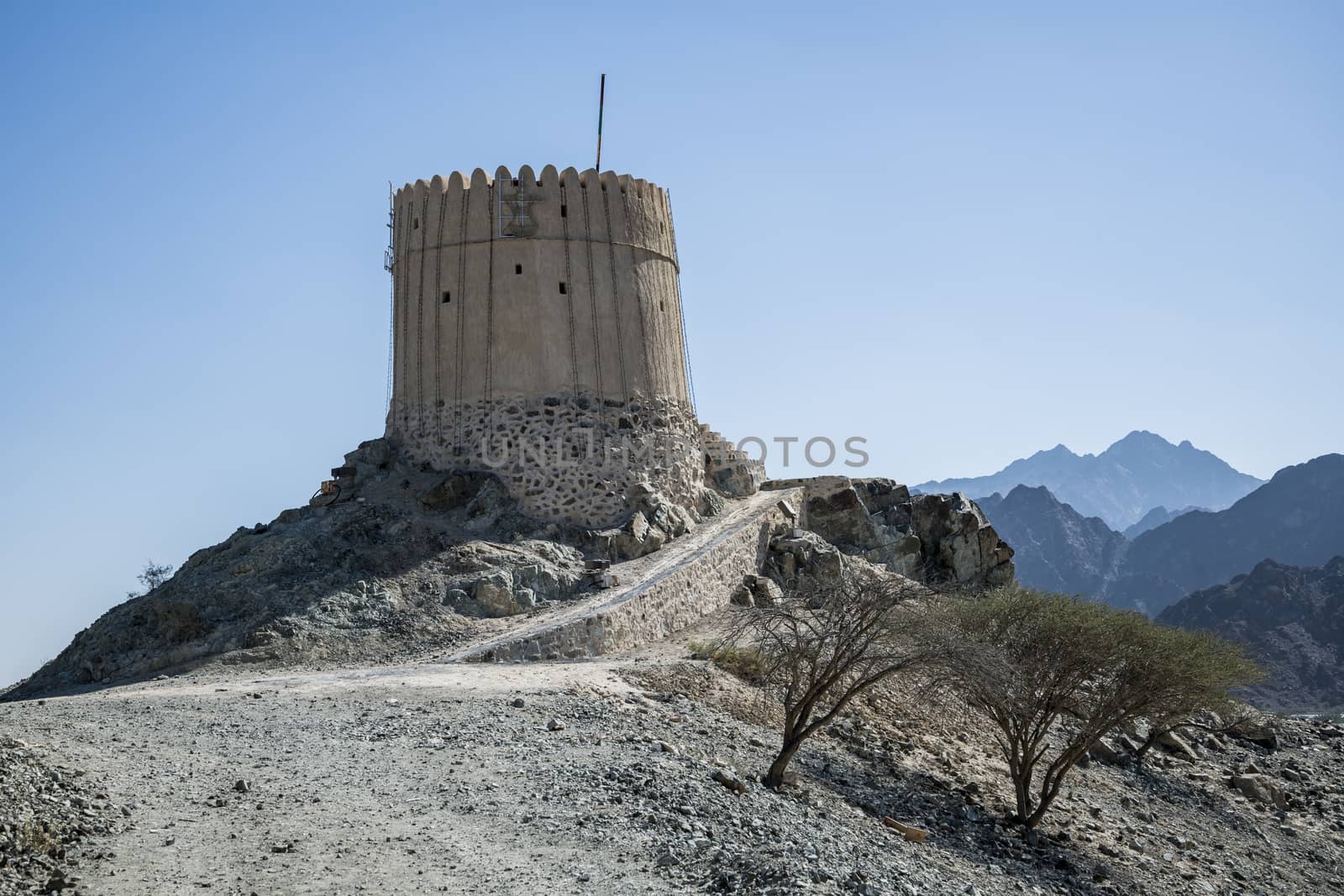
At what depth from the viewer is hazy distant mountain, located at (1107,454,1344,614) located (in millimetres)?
101188

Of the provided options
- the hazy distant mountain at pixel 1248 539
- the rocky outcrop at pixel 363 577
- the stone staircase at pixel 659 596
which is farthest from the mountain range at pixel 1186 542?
the rocky outcrop at pixel 363 577

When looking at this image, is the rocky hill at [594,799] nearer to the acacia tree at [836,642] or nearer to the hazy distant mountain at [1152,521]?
the acacia tree at [836,642]

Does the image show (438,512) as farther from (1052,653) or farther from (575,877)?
(575,877)

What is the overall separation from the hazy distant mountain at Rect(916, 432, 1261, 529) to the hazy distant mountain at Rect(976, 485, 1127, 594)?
55.4 m

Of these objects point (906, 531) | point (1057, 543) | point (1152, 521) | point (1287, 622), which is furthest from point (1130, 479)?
point (906, 531)

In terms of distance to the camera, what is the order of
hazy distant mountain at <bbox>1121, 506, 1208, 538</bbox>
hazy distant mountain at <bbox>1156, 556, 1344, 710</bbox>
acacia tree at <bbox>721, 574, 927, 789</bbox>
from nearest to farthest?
acacia tree at <bbox>721, 574, 927, 789</bbox>
hazy distant mountain at <bbox>1156, 556, 1344, 710</bbox>
hazy distant mountain at <bbox>1121, 506, 1208, 538</bbox>

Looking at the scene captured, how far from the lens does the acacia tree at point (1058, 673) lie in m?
18.3

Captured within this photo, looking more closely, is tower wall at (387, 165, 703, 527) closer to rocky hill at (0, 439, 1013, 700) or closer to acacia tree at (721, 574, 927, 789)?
rocky hill at (0, 439, 1013, 700)

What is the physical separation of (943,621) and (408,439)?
1366cm

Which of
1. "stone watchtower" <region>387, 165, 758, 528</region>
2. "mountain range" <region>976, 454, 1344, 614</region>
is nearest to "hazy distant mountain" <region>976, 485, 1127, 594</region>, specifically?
"mountain range" <region>976, 454, 1344, 614</region>

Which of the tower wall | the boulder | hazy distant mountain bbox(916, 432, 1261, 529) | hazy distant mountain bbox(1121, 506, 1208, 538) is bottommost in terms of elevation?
the boulder

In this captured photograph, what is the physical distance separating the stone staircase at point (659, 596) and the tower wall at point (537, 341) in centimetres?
173

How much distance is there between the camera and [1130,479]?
184875mm

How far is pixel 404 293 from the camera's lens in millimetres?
28562
